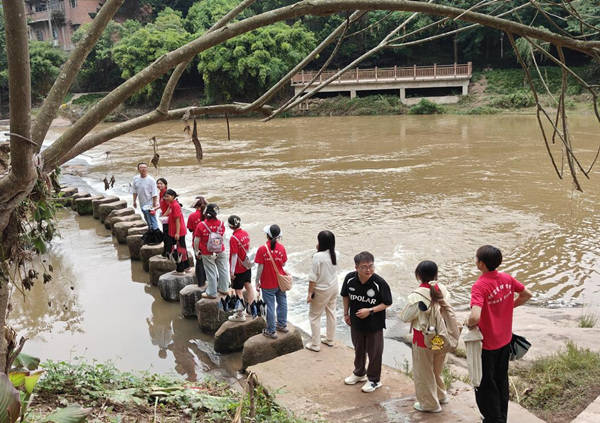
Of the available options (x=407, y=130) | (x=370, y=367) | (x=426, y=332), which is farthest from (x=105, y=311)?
(x=407, y=130)

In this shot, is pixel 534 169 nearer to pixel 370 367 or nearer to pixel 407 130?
pixel 407 130

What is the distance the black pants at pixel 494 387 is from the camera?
3.95 metres

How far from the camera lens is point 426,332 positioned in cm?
409

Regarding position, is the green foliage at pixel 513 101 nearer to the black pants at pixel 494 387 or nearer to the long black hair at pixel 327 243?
the long black hair at pixel 327 243

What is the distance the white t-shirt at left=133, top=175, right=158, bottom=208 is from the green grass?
6.77 meters

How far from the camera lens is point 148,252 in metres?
9.17

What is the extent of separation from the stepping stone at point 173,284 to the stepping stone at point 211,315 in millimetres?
1168

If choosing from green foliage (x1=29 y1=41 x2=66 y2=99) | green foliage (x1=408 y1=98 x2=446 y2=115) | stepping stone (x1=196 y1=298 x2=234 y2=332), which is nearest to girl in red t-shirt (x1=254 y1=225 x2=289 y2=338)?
stepping stone (x1=196 y1=298 x2=234 y2=332)

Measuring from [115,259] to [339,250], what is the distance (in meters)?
4.28

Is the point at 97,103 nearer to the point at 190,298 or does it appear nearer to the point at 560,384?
the point at 560,384

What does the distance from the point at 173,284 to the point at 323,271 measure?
3.25 meters

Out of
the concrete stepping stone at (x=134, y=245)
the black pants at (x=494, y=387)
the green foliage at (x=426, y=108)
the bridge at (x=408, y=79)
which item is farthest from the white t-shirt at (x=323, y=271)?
the bridge at (x=408, y=79)

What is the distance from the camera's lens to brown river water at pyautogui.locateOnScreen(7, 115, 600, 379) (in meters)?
7.21

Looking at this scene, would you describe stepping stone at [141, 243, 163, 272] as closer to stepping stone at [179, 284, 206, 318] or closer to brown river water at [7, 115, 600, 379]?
brown river water at [7, 115, 600, 379]
